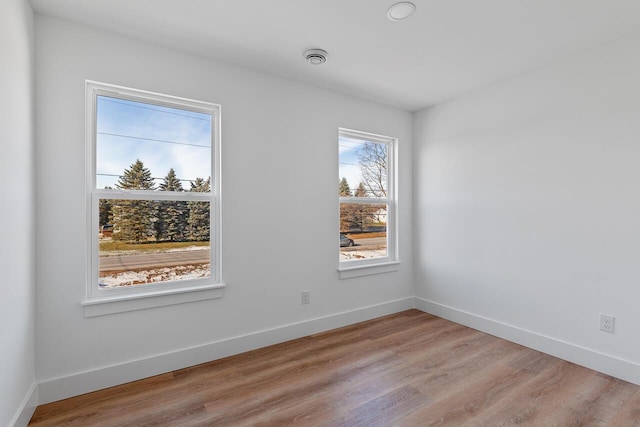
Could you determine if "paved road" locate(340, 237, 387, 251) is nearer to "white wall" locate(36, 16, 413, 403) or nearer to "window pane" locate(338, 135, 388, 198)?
"white wall" locate(36, 16, 413, 403)

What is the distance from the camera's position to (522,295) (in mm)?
2934

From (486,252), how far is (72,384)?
11.9 feet

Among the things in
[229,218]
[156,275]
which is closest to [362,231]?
[229,218]

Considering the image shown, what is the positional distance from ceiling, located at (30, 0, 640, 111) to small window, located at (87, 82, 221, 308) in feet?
1.62

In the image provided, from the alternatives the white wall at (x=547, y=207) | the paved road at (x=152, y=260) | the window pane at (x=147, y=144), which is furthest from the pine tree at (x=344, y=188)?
the paved road at (x=152, y=260)

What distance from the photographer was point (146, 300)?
2350mm

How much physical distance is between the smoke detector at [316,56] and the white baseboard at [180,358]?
7.80 feet

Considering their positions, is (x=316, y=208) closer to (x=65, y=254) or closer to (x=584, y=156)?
(x=65, y=254)

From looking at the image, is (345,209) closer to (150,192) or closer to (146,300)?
(150,192)

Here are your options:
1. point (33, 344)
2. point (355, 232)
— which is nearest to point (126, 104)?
point (33, 344)

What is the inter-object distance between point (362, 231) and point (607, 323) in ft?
7.29

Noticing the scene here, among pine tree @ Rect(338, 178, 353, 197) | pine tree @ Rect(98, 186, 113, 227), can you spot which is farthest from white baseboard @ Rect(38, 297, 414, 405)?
pine tree @ Rect(338, 178, 353, 197)

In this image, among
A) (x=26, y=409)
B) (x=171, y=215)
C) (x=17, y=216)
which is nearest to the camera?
(x=17, y=216)

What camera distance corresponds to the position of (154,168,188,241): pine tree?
8.18ft
